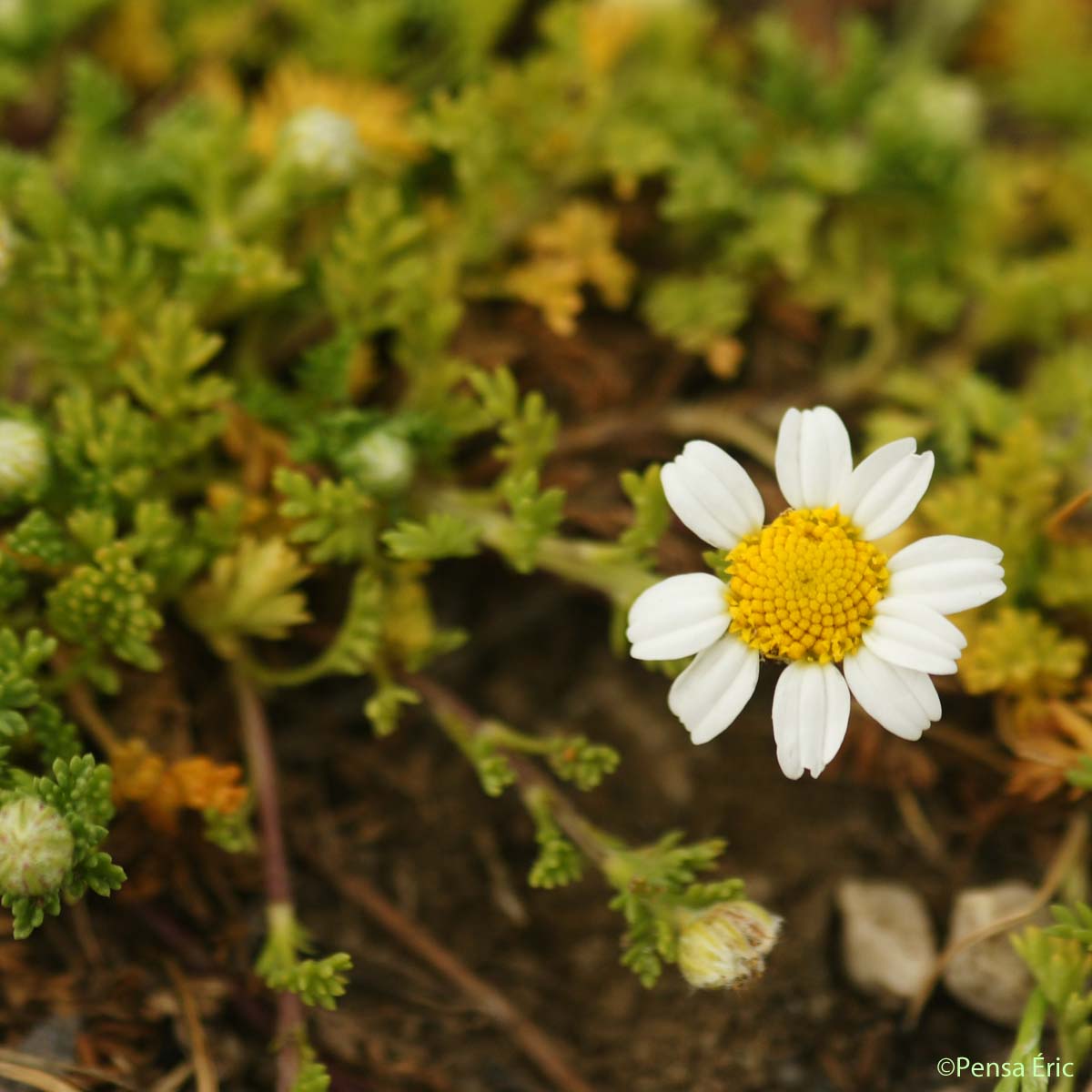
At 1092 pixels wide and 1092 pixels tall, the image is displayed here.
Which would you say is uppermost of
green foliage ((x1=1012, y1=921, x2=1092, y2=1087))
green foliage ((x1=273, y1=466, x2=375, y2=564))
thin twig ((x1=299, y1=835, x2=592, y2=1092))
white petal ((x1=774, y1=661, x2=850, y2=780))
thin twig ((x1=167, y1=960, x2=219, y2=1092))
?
green foliage ((x1=273, y1=466, x2=375, y2=564))

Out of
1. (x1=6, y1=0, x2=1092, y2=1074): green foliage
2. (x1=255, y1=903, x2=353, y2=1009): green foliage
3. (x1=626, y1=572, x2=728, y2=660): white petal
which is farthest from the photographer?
(x1=6, y1=0, x2=1092, y2=1074): green foliage

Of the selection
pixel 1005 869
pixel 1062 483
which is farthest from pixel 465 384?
pixel 1005 869

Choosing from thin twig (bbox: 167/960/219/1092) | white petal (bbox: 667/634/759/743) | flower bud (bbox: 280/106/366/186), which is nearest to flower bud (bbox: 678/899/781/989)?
white petal (bbox: 667/634/759/743)

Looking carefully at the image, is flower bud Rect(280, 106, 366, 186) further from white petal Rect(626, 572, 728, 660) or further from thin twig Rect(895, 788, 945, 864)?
thin twig Rect(895, 788, 945, 864)

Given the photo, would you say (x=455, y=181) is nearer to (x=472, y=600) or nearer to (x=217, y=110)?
(x=217, y=110)

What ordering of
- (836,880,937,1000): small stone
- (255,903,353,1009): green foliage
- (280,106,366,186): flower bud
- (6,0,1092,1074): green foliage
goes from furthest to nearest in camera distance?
(280,106,366,186): flower bud, (836,880,937,1000): small stone, (6,0,1092,1074): green foliage, (255,903,353,1009): green foliage

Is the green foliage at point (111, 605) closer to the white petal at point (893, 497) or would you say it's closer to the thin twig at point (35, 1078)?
the thin twig at point (35, 1078)

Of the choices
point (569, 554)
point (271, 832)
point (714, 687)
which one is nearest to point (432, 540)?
point (569, 554)

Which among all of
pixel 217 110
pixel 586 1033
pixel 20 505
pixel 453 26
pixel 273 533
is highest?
pixel 453 26

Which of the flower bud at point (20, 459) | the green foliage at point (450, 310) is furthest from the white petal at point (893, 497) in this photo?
the flower bud at point (20, 459)
